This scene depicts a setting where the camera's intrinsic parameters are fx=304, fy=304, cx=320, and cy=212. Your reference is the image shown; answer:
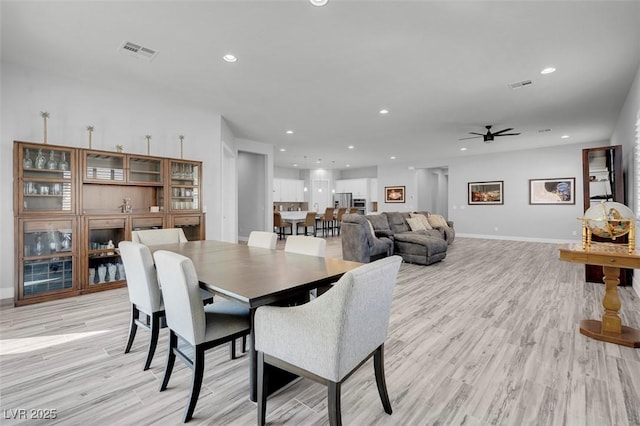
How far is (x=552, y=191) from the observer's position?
A: 28.2 ft

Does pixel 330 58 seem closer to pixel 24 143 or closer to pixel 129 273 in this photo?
pixel 129 273

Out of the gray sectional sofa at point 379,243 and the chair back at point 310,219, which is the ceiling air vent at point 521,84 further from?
the chair back at point 310,219

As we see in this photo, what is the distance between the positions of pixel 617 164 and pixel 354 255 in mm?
4338

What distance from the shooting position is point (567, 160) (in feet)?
27.7

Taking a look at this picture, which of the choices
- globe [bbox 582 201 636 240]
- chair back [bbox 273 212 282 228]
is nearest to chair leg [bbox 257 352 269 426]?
globe [bbox 582 201 636 240]

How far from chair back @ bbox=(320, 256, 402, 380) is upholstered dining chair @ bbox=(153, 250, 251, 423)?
0.72m

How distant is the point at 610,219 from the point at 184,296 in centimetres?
334

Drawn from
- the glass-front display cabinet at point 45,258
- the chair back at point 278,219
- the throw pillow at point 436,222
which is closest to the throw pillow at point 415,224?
the throw pillow at point 436,222

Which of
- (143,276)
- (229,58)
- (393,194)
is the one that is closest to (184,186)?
(229,58)

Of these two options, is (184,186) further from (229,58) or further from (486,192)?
(486,192)

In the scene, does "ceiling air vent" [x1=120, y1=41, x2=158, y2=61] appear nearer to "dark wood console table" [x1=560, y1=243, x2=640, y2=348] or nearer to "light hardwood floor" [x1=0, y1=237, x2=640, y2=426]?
"light hardwood floor" [x1=0, y1=237, x2=640, y2=426]

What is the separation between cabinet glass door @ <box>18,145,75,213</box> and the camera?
11.6 feet

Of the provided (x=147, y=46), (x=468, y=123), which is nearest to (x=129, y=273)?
(x=147, y=46)

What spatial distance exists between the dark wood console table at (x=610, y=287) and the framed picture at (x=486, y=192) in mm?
7367
